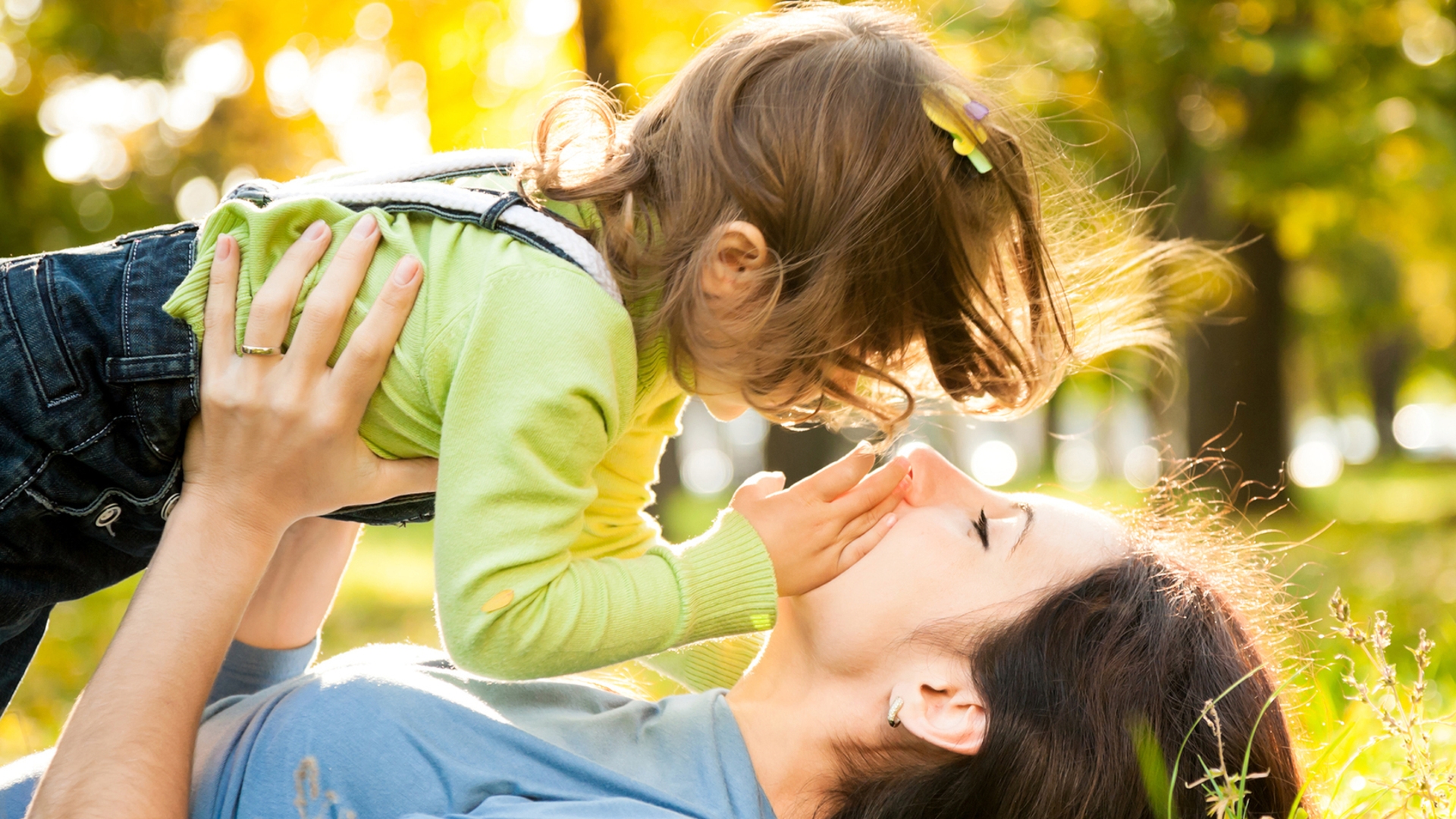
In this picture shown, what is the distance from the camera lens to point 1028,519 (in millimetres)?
2271

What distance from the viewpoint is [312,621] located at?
2584mm

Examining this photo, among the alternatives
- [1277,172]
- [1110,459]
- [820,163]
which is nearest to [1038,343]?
[820,163]

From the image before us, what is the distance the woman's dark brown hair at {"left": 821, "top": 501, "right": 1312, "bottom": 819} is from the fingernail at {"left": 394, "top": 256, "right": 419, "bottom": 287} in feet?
3.83

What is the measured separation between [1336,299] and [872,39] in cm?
2046

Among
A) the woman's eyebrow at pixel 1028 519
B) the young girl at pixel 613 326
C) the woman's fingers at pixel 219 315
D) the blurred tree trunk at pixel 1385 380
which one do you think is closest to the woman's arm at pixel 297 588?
the young girl at pixel 613 326

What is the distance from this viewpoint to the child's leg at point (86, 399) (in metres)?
2.01

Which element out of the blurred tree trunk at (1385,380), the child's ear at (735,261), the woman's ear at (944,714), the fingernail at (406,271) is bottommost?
the blurred tree trunk at (1385,380)

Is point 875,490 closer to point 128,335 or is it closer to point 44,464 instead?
point 128,335

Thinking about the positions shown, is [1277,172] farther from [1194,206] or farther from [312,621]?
[312,621]

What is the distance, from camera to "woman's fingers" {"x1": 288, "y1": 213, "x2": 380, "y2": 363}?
2.05 m

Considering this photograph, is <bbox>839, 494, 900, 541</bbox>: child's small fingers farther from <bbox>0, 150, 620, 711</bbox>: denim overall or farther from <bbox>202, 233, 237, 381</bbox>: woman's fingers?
<bbox>202, 233, 237, 381</bbox>: woman's fingers

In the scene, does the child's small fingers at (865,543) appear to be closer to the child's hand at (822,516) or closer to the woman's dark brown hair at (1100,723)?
the child's hand at (822,516)

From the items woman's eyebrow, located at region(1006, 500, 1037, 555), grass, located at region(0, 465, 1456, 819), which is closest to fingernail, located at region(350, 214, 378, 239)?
woman's eyebrow, located at region(1006, 500, 1037, 555)

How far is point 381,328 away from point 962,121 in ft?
3.85
